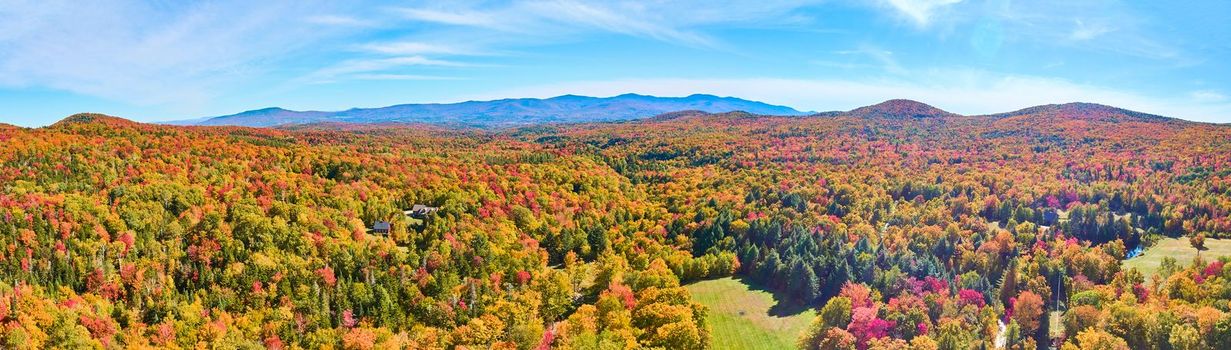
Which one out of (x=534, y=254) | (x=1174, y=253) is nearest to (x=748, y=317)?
(x=534, y=254)

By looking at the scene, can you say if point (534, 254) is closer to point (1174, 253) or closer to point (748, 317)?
point (748, 317)

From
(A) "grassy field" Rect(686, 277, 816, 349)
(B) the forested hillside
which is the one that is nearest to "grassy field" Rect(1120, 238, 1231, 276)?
(B) the forested hillside

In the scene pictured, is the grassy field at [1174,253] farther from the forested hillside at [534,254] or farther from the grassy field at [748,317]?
the grassy field at [748,317]

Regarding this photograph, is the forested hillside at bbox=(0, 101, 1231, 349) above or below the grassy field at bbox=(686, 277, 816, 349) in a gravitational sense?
above

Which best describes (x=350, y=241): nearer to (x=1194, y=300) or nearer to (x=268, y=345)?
(x=268, y=345)

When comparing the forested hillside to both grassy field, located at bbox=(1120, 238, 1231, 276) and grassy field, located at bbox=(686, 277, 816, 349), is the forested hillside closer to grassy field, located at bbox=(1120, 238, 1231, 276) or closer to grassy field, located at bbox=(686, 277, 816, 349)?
grassy field, located at bbox=(1120, 238, 1231, 276)

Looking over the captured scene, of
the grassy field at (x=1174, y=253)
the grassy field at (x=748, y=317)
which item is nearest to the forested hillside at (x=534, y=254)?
the grassy field at (x=1174, y=253)
